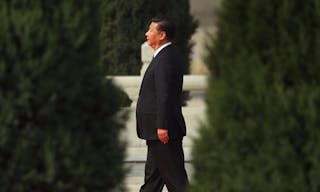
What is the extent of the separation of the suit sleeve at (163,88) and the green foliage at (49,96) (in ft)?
10.3

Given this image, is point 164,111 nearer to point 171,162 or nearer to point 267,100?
point 171,162

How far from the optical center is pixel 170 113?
25.7 feet

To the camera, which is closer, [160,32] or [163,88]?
[163,88]

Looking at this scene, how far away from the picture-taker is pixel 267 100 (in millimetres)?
4645

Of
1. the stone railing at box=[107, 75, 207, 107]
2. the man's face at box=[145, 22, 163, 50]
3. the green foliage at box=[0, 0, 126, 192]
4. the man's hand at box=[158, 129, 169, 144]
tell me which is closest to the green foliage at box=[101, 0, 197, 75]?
the stone railing at box=[107, 75, 207, 107]

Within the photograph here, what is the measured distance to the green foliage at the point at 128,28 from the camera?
62.8 ft

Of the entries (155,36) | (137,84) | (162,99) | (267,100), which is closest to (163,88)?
(162,99)

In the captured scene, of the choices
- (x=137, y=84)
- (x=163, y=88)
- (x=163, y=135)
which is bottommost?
(x=137, y=84)

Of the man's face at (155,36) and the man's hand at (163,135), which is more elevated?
the man's face at (155,36)

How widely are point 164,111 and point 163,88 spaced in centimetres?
18

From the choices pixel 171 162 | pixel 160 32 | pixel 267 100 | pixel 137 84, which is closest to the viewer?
pixel 267 100

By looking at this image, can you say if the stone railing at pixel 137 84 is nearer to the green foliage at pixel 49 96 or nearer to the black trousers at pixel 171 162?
the black trousers at pixel 171 162

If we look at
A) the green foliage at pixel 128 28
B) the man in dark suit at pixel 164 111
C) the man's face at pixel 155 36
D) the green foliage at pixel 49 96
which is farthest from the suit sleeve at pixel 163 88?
the green foliage at pixel 128 28

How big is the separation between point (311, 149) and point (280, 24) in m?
0.56
